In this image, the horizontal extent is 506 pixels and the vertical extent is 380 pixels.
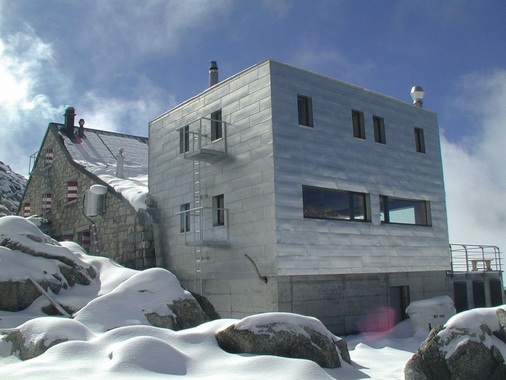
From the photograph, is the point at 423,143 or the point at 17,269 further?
the point at 423,143

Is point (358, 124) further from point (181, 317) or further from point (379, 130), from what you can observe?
point (181, 317)

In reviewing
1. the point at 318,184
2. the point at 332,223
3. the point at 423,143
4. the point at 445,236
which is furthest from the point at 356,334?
the point at 423,143

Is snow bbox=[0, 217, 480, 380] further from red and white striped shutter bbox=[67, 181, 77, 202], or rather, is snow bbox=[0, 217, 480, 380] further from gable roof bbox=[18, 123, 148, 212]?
red and white striped shutter bbox=[67, 181, 77, 202]

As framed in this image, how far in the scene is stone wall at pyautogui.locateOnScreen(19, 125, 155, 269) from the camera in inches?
759

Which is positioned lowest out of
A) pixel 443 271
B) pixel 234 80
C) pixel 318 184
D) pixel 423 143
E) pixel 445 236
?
pixel 443 271

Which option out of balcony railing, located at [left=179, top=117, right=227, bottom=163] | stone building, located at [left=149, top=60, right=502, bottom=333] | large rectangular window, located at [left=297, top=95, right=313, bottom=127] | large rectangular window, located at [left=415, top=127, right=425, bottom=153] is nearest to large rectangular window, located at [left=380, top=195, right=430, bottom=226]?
stone building, located at [left=149, top=60, right=502, bottom=333]

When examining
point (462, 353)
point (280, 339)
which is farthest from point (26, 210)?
point (462, 353)

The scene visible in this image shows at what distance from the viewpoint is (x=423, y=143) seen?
20031 mm

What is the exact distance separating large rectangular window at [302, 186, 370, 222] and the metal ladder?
3384 mm

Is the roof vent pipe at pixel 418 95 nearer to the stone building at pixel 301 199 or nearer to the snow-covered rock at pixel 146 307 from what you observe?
the stone building at pixel 301 199

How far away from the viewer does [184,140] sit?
1869 centimetres

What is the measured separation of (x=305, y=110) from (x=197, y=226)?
16.3 feet

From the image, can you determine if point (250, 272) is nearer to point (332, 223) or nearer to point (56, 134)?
point (332, 223)

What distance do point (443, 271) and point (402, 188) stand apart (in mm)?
3911
